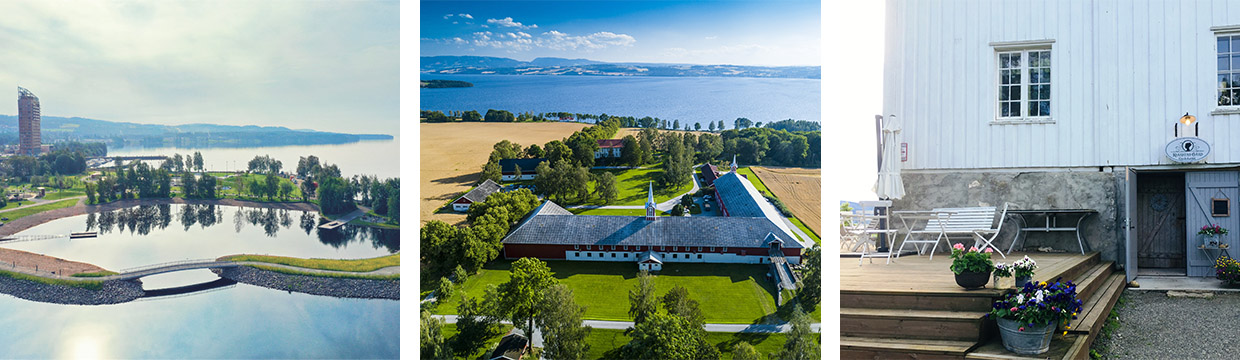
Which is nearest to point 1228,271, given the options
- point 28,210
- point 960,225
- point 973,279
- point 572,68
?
point 960,225

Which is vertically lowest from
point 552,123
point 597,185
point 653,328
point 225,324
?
point 225,324

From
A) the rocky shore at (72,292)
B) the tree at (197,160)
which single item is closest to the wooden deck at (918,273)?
the tree at (197,160)

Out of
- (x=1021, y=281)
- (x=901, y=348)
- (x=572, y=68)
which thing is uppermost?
(x=572, y=68)

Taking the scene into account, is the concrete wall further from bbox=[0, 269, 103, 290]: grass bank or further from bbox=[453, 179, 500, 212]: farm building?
bbox=[0, 269, 103, 290]: grass bank

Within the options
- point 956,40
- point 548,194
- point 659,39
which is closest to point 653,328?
point 548,194

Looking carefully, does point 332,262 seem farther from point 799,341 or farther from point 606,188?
point 799,341

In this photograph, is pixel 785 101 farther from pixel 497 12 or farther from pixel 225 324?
pixel 225 324
